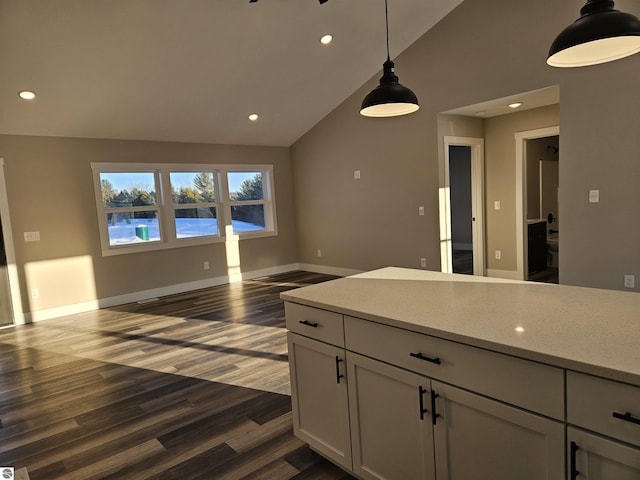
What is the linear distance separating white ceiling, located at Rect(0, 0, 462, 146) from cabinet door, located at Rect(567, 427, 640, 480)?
452 centimetres

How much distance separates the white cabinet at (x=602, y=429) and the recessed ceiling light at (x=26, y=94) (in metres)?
5.58

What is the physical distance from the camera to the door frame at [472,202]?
577cm

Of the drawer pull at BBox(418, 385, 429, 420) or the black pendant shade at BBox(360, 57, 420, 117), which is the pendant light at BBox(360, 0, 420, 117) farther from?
the drawer pull at BBox(418, 385, 429, 420)

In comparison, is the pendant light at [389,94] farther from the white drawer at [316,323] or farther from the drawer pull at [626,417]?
the drawer pull at [626,417]

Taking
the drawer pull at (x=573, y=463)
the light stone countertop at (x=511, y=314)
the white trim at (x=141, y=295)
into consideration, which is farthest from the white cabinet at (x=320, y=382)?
the white trim at (x=141, y=295)

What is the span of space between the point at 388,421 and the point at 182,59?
4.58 metres

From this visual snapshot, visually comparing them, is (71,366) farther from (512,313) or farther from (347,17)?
(347,17)

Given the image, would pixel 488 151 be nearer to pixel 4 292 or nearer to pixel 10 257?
pixel 10 257

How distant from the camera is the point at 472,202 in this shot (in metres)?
6.41

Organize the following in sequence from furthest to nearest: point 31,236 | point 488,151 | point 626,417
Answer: point 488,151
point 31,236
point 626,417

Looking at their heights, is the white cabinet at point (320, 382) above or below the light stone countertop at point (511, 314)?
below

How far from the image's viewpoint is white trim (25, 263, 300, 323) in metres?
5.55

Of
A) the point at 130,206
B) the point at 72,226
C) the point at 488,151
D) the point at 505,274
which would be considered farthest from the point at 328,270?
the point at 72,226

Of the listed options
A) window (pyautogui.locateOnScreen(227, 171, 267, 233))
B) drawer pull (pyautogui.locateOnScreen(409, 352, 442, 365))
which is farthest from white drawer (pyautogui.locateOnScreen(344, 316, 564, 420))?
window (pyautogui.locateOnScreen(227, 171, 267, 233))
